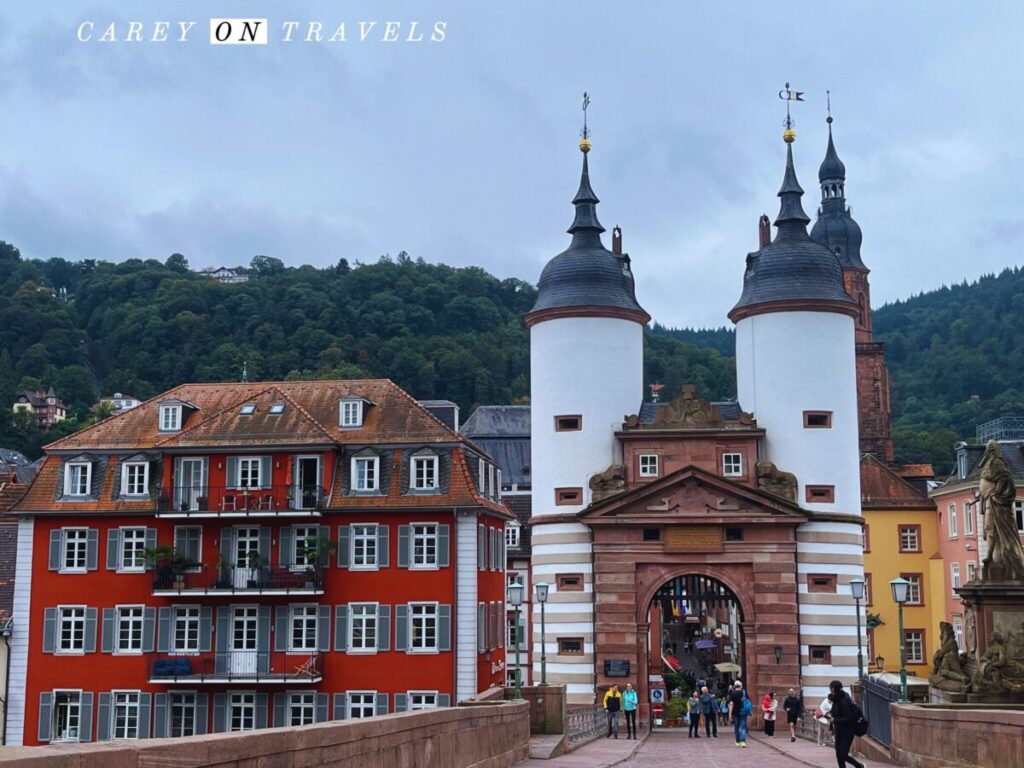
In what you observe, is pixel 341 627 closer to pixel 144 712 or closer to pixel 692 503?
Result: pixel 144 712

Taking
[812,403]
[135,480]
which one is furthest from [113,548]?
[812,403]

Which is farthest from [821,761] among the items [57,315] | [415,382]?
[57,315]

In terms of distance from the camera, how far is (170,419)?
161 feet

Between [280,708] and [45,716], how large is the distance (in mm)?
7900

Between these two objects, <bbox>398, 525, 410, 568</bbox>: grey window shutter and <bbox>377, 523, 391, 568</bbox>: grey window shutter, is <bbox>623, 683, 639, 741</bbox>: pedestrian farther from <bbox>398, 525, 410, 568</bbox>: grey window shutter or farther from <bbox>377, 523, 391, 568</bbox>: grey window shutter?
<bbox>377, 523, 391, 568</bbox>: grey window shutter

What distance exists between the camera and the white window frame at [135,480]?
47.2 meters

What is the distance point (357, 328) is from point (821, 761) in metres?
118

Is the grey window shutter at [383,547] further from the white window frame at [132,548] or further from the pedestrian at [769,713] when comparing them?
the pedestrian at [769,713]

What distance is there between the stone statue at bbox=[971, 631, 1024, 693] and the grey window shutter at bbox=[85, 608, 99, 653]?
30.7m

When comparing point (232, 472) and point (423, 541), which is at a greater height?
point (232, 472)

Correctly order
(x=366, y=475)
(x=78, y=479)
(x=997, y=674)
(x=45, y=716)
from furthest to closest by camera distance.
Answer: (x=78, y=479), (x=366, y=475), (x=45, y=716), (x=997, y=674)

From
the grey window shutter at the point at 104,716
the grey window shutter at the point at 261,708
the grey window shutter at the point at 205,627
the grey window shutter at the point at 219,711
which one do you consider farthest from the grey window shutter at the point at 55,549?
the grey window shutter at the point at 261,708

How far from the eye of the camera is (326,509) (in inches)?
1795

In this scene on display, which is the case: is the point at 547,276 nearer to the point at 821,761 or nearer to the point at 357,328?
the point at 821,761
